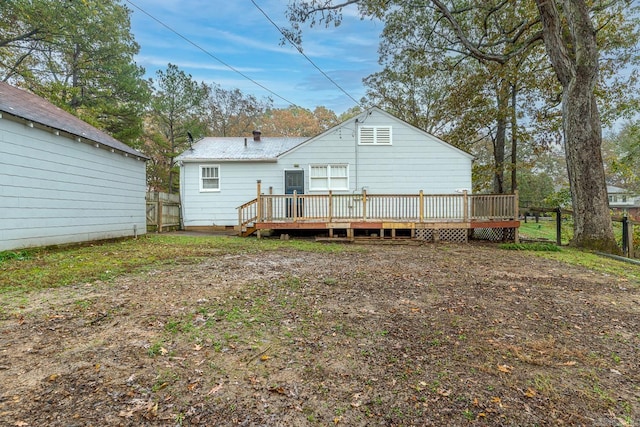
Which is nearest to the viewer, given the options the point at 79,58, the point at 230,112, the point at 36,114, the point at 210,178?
the point at 36,114

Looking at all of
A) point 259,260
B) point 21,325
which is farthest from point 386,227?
point 21,325

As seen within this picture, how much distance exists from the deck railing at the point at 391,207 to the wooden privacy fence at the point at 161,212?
13.0 ft

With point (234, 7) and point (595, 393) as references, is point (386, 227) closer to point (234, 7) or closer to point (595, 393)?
point (595, 393)

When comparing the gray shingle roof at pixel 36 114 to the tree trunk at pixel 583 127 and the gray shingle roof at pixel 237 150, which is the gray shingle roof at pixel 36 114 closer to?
the gray shingle roof at pixel 237 150

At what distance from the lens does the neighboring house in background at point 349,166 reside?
458 inches

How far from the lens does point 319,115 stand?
3159 centimetres

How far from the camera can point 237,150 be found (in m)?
13.4

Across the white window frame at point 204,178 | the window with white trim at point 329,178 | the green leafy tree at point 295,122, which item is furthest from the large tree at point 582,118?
the green leafy tree at point 295,122

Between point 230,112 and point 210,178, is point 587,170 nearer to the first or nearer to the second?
point 210,178

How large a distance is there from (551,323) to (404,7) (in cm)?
1236

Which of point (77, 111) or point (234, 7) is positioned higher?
point (234, 7)

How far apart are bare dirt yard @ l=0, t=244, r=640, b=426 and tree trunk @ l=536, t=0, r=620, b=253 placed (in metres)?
4.96

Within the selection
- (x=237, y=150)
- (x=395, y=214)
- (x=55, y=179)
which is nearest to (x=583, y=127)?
(x=395, y=214)

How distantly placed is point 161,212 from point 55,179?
551 cm
